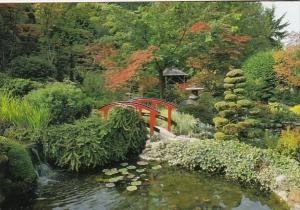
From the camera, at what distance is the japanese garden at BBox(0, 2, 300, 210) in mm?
4867

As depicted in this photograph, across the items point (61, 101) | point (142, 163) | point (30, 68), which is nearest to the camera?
point (142, 163)

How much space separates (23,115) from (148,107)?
199 cm

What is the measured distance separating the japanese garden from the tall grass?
0.07 feet

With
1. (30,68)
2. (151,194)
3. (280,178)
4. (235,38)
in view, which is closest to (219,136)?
(280,178)

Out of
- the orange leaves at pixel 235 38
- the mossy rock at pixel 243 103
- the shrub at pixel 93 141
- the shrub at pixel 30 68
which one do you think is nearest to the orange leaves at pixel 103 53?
the shrub at pixel 30 68

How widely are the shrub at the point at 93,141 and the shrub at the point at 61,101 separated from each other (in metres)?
0.45

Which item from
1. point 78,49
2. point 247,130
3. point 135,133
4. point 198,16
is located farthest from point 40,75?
point 247,130

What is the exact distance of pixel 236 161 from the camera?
5395 mm

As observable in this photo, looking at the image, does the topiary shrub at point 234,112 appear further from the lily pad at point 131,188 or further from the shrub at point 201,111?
the lily pad at point 131,188

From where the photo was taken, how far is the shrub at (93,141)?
5.59 metres

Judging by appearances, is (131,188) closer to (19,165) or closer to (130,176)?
(130,176)

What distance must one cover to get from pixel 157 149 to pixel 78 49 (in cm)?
307

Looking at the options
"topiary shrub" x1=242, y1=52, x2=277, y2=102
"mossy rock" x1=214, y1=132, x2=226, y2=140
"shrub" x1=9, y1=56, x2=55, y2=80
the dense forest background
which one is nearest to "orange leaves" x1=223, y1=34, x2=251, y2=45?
the dense forest background

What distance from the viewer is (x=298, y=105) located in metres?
7.46
